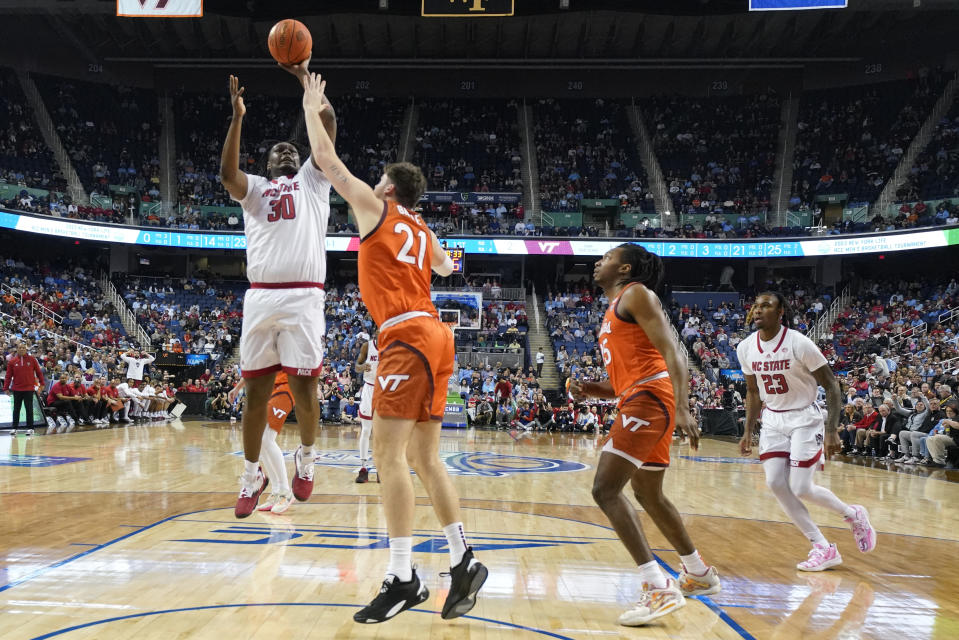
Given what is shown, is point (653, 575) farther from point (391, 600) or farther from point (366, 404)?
point (366, 404)

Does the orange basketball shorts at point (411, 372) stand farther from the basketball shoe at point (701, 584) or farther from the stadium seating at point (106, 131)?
the stadium seating at point (106, 131)

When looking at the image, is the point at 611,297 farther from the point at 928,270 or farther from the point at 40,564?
the point at 928,270

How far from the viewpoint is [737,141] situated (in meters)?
35.2

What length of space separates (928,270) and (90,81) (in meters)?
37.8

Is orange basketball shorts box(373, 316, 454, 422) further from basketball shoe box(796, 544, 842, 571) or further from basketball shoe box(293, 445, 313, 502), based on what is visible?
basketball shoe box(796, 544, 842, 571)

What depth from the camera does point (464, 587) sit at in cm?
351

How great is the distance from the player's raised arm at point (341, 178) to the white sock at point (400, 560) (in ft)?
4.88

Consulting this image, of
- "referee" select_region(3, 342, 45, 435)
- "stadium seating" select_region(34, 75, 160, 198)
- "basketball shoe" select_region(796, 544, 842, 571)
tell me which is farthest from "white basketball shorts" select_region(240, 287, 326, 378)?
"stadium seating" select_region(34, 75, 160, 198)

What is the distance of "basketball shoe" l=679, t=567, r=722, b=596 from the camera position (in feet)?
14.2

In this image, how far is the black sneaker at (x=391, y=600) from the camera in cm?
335

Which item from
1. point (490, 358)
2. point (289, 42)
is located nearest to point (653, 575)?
point (289, 42)

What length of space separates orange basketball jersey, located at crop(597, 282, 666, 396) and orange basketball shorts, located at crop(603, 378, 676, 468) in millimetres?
71

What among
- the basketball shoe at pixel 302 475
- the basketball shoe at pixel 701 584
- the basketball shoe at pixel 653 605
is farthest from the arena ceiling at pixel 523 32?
the basketball shoe at pixel 653 605

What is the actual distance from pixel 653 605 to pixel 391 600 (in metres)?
1.33
